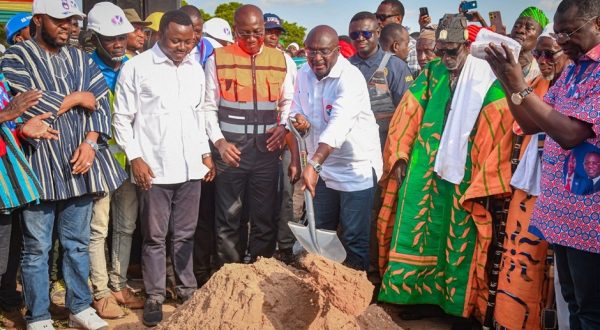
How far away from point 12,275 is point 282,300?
95.7 inches

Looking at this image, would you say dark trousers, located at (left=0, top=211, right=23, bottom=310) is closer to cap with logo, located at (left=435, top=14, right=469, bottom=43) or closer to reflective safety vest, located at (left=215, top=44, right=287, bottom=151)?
reflective safety vest, located at (left=215, top=44, right=287, bottom=151)

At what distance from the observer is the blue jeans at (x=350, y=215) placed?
4.11 metres

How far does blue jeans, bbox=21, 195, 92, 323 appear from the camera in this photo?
139 inches

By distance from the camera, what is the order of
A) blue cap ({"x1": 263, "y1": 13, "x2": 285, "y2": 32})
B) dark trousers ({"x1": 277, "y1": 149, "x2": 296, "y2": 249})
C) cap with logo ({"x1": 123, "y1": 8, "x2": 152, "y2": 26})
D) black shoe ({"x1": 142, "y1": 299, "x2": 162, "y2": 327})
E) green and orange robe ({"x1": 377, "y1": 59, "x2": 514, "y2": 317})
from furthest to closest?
blue cap ({"x1": 263, "y1": 13, "x2": 285, "y2": 32}), cap with logo ({"x1": 123, "y1": 8, "x2": 152, "y2": 26}), dark trousers ({"x1": 277, "y1": 149, "x2": 296, "y2": 249}), black shoe ({"x1": 142, "y1": 299, "x2": 162, "y2": 327}), green and orange robe ({"x1": 377, "y1": 59, "x2": 514, "y2": 317})

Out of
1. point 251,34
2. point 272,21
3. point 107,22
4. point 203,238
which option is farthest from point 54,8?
point 272,21

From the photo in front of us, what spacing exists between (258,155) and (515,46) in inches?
90.3

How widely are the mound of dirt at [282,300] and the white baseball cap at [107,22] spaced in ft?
7.37

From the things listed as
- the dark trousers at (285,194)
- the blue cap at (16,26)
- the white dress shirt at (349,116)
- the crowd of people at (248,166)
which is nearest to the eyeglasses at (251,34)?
the crowd of people at (248,166)

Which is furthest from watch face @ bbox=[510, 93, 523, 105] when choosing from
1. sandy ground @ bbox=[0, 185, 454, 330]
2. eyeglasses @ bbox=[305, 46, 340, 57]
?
sandy ground @ bbox=[0, 185, 454, 330]

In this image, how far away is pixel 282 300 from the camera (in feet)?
8.26

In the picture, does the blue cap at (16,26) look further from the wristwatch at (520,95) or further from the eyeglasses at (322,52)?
the wristwatch at (520,95)

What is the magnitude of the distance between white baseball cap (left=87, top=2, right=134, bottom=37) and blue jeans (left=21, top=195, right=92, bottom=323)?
1.21 meters

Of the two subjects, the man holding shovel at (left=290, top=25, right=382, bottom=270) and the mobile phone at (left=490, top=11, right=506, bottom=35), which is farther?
the mobile phone at (left=490, top=11, right=506, bottom=35)

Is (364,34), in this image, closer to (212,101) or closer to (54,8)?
(212,101)
